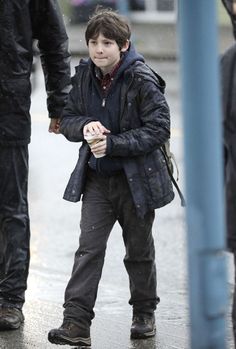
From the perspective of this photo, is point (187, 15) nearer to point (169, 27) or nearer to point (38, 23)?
point (38, 23)

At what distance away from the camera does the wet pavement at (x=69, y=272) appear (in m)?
6.61

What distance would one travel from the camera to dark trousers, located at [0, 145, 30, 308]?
6746 millimetres

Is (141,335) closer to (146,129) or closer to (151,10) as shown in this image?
(146,129)

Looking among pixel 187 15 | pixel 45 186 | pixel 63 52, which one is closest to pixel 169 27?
pixel 45 186

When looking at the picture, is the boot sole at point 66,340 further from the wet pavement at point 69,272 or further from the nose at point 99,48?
the nose at point 99,48

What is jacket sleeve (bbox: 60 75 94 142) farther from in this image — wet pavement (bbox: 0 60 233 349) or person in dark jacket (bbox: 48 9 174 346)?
wet pavement (bbox: 0 60 233 349)

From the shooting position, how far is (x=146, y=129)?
6152 millimetres

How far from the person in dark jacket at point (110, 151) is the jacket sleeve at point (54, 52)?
51 centimetres

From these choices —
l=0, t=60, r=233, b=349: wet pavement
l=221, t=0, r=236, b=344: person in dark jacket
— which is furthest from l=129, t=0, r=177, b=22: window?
l=221, t=0, r=236, b=344: person in dark jacket

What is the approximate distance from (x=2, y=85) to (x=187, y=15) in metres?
2.56

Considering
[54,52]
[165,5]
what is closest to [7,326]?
[54,52]

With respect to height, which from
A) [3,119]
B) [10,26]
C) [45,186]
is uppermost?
[10,26]

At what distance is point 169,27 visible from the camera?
2883cm

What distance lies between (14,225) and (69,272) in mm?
1582
